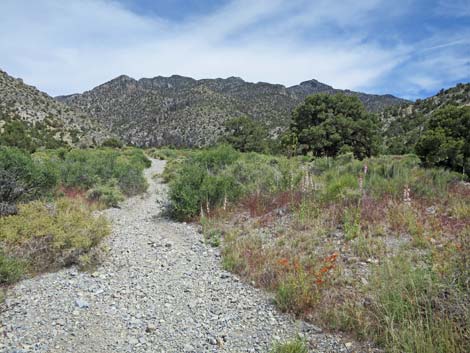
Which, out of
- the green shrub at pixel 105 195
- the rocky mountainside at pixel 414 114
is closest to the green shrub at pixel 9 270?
the green shrub at pixel 105 195

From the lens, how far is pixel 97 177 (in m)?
11.6

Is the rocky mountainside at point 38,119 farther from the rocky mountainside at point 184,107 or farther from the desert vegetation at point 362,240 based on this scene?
the desert vegetation at point 362,240

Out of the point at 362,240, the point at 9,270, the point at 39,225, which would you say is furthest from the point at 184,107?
the point at 362,240

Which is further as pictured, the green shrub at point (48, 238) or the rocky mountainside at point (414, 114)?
the rocky mountainside at point (414, 114)

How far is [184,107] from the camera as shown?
73062 mm

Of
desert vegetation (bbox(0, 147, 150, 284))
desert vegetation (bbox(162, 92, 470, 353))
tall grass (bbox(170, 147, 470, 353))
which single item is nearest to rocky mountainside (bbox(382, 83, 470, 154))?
desert vegetation (bbox(162, 92, 470, 353))

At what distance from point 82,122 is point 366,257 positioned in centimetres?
4655

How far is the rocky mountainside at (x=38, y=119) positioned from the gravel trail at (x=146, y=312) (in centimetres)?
2436

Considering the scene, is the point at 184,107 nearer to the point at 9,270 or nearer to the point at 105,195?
the point at 105,195

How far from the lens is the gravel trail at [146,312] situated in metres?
3.15

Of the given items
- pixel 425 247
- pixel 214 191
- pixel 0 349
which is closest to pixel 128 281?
pixel 0 349

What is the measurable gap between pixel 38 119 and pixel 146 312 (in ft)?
128

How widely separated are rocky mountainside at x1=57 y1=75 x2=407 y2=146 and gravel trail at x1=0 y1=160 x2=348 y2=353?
4882cm

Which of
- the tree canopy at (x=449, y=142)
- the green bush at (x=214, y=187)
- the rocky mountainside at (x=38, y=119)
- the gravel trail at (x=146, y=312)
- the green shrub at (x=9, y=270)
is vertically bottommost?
the gravel trail at (x=146, y=312)
